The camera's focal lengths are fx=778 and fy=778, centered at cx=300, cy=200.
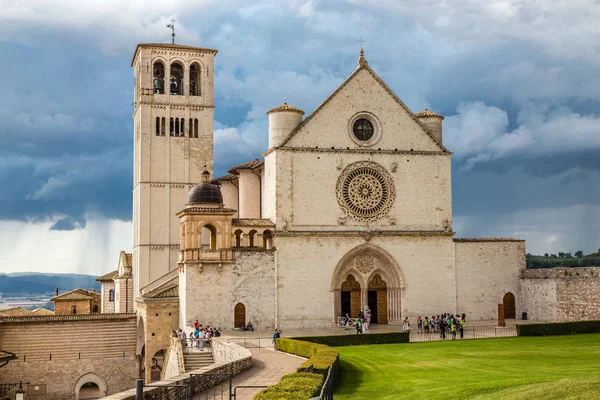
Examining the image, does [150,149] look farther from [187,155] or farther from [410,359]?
[410,359]

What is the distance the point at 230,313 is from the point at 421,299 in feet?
43.2

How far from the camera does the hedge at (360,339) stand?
40.5 meters

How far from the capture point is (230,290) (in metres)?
48.9

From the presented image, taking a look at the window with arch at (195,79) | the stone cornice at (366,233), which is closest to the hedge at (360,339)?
the stone cornice at (366,233)

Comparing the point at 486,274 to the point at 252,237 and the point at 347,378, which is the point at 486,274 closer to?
the point at 252,237

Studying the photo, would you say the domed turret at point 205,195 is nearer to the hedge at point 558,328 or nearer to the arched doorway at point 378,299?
the arched doorway at point 378,299

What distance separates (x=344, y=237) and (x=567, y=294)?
49.6 feet

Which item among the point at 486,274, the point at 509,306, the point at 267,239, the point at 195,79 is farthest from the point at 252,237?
the point at 195,79

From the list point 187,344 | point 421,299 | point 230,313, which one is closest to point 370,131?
point 421,299

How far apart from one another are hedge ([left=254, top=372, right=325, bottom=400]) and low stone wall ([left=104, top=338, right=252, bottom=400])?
3.31 metres

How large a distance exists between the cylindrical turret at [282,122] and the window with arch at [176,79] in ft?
59.6

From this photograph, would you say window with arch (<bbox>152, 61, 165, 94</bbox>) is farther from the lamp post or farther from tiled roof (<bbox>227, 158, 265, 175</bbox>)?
the lamp post

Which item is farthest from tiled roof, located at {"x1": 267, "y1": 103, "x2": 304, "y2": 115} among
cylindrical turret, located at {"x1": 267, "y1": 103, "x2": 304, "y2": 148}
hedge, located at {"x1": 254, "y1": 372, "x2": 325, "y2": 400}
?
hedge, located at {"x1": 254, "y1": 372, "x2": 325, "y2": 400}

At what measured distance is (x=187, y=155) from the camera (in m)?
65.7
